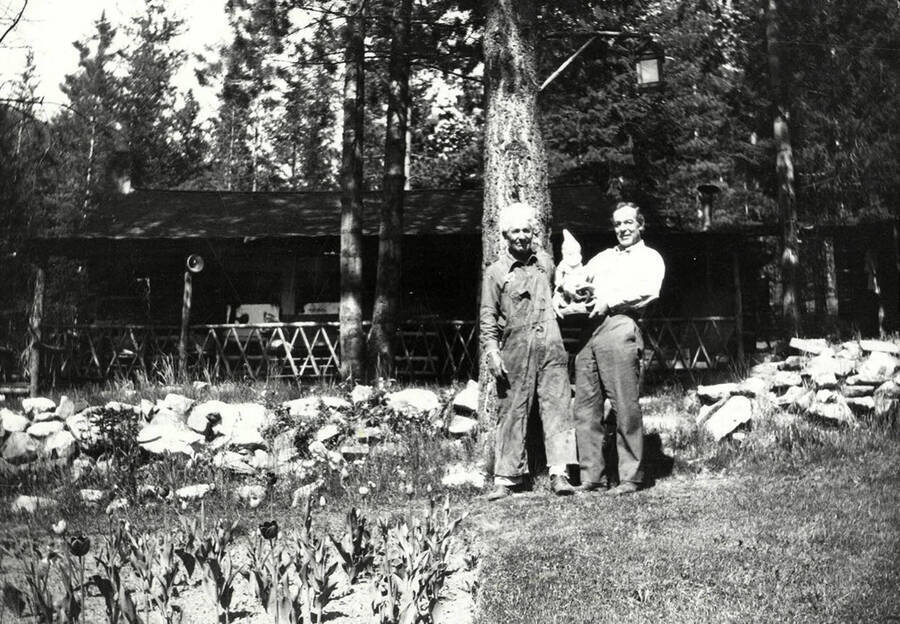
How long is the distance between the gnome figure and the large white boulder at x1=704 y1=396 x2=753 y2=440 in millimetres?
2007

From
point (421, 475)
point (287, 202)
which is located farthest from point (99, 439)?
point (287, 202)

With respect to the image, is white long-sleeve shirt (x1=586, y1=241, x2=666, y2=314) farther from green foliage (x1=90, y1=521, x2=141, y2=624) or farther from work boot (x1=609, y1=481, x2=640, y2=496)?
green foliage (x1=90, y1=521, x2=141, y2=624)

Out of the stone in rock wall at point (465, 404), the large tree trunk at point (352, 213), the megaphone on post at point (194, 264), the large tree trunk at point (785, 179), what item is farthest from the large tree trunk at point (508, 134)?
the large tree trunk at point (785, 179)

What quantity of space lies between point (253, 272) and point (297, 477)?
38.9 ft

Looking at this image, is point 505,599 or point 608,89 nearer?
point 505,599

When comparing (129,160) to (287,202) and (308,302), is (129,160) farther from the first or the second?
(308,302)

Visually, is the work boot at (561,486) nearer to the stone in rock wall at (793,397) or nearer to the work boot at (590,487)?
the work boot at (590,487)

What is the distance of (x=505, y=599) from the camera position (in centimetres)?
335

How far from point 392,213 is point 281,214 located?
5.69 meters

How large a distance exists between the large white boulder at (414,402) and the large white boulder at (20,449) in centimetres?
297

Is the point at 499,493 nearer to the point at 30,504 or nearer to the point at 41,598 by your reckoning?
the point at 41,598

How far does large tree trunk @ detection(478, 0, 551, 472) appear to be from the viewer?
18.8 ft

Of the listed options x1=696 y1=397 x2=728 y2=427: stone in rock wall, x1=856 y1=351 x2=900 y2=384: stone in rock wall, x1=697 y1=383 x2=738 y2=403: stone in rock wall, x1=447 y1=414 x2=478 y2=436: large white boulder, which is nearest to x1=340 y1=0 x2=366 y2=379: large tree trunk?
x1=447 y1=414 x2=478 y2=436: large white boulder

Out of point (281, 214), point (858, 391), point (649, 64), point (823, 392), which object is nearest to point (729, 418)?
point (823, 392)
